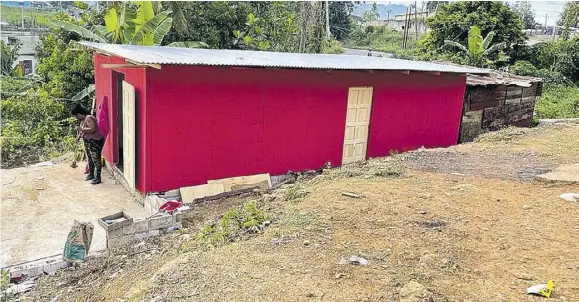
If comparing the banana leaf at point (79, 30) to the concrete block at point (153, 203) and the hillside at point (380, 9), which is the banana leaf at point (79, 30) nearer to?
the concrete block at point (153, 203)

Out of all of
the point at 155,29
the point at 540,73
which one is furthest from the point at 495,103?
the point at 540,73

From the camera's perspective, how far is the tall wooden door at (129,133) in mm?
7570

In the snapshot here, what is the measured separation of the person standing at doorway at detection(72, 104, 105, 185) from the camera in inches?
323

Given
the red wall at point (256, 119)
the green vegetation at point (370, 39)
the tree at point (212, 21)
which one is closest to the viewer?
the red wall at point (256, 119)

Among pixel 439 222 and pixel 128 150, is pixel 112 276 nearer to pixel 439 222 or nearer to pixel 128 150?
pixel 128 150

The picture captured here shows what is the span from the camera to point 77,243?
562 cm

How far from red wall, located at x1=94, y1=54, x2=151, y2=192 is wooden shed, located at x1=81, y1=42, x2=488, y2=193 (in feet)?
0.06

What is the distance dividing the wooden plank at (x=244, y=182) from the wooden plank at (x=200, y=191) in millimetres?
78

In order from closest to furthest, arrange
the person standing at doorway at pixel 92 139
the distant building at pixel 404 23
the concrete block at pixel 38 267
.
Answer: the concrete block at pixel 38 267 → the person standing at doorway at pixel 92 139 → the distant building at pixel 404 23

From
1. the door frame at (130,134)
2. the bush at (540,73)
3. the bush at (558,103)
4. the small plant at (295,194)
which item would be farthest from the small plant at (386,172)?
the bush at (540,73)

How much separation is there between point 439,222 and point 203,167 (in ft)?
13.5

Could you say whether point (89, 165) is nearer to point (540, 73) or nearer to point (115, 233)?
point (115, 233)

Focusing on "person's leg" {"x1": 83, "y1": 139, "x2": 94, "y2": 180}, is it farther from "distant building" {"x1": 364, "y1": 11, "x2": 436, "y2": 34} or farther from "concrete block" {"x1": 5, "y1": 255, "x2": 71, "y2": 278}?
"distant building" {"x1": 364, "y1": 11, "x2": 436, "y2": 34}

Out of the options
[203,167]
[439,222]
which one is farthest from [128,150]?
[439,222]
